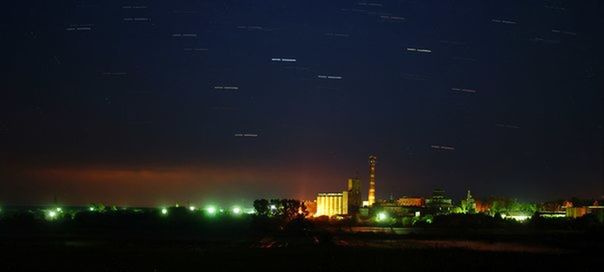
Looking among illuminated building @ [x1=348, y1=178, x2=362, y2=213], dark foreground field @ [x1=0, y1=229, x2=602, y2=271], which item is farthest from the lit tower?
dark foreground field @ [x1=0, y1=229, x2=602, y2=271]

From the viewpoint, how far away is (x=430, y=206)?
634 feet

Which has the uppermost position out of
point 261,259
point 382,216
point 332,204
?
point 332,204

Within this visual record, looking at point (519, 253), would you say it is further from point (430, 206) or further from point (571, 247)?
point (430, 206)

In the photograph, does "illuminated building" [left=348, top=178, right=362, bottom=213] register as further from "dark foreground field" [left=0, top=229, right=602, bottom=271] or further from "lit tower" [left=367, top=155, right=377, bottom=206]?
"dark foreground field" [left=0, top=229, right=602, bottom=271]

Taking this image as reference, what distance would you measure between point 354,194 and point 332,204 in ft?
20.7

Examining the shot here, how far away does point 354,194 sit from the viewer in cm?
18500

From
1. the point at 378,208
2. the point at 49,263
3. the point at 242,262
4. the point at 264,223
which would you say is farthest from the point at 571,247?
the point at 378,208

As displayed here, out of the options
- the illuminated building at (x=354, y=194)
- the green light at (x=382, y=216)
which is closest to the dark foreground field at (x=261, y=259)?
the green light at (x=382, y=216)

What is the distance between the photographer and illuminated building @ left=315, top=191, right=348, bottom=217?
18275cm

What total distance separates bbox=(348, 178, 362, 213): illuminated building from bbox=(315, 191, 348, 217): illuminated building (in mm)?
1048

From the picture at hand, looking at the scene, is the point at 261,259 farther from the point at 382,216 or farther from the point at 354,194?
the point at 354,194

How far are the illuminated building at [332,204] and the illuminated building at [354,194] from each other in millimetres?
1048

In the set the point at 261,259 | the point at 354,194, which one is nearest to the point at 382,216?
the point at 354,194

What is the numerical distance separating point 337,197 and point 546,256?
464ft
